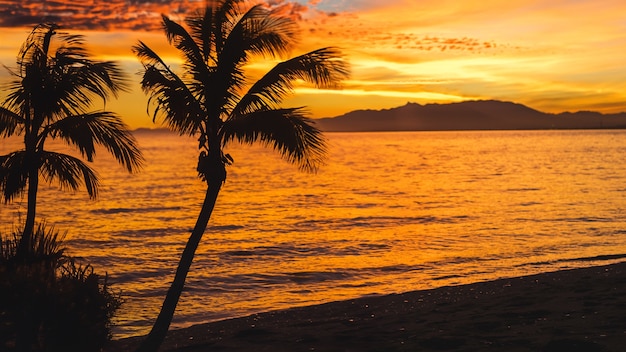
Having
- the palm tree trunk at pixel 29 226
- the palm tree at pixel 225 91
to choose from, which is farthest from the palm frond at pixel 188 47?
the palm tree trunk at pixel 29 226

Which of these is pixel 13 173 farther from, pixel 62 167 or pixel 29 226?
pixel 29 226

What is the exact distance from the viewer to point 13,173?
1502cm

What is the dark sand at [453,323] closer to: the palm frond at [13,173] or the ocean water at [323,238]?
the ocean water at [323,238]

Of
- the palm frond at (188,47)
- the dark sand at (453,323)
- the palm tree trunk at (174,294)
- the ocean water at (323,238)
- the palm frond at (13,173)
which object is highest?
the palm frond at (188,47)

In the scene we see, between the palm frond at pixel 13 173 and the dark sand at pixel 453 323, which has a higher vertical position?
the palm frond at pixel 13 173

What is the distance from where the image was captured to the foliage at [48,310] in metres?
12.1

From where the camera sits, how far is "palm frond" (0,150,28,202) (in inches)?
591

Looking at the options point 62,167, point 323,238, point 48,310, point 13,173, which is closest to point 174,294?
point 48,310

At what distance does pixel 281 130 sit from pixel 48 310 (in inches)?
216

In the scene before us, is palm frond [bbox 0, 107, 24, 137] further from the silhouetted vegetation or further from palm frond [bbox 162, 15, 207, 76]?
palm frond [bbox 162, 15, 207, 76]

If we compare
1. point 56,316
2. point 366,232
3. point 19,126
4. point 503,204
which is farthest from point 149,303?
point 503,204

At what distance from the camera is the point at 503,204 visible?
193 feet

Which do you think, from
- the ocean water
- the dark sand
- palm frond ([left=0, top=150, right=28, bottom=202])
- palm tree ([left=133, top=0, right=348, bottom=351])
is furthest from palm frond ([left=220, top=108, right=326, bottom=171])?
the ocean water

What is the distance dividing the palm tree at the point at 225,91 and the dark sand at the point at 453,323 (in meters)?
3.18
